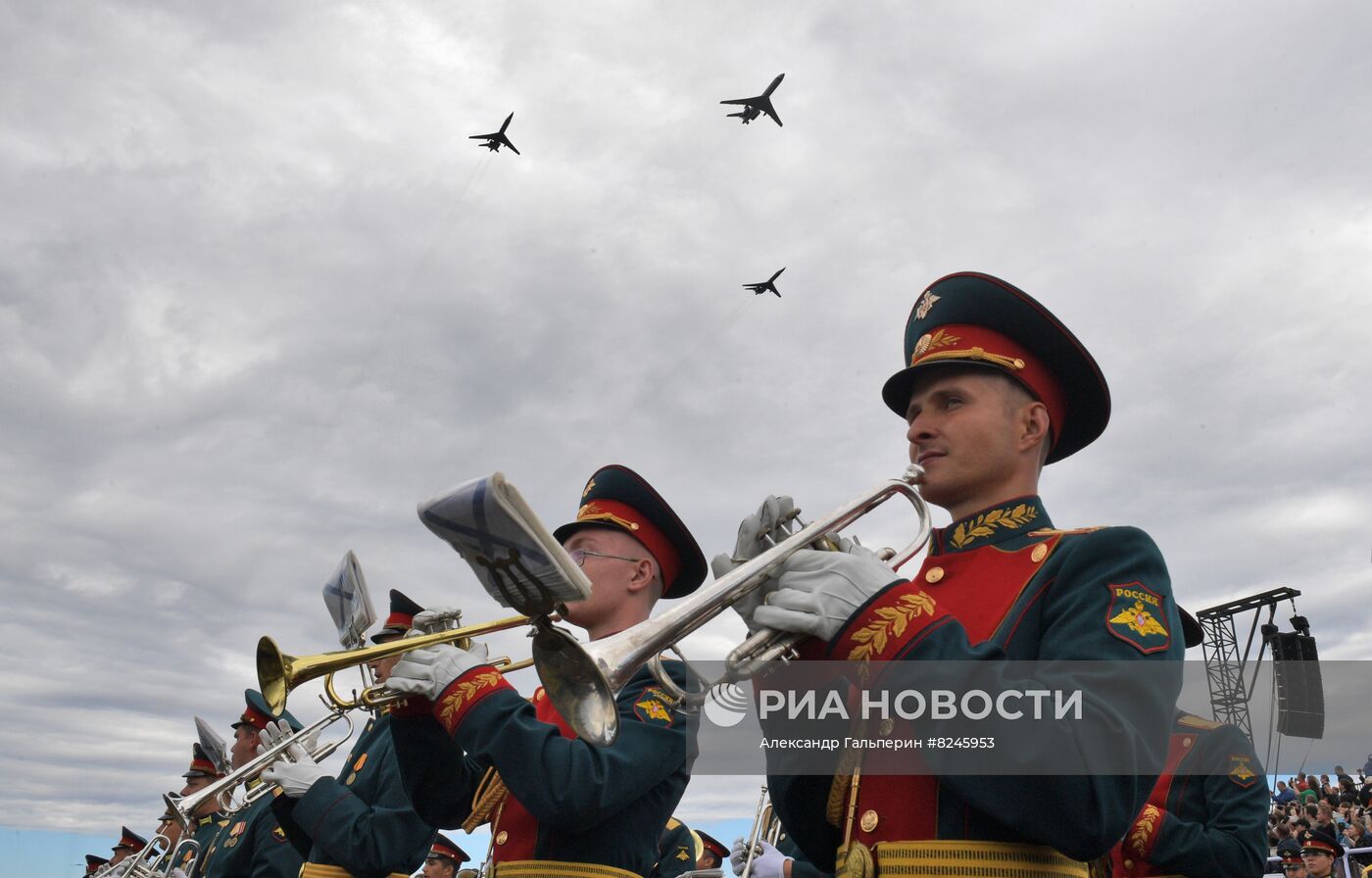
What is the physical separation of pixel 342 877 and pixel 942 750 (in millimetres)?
5465

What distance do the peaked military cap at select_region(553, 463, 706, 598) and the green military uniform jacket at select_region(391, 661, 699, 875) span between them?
104cm

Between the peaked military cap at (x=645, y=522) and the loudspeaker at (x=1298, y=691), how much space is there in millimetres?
→ 27181

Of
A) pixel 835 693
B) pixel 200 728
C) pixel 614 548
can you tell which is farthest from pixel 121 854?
pixel 835 693

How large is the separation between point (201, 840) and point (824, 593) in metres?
11.7

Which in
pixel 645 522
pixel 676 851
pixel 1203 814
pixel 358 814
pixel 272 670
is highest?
pixel 645 522

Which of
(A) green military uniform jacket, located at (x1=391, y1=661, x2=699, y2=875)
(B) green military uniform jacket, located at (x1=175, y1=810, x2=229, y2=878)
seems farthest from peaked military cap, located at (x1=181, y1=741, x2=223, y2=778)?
(A) green military uniform jacket, located at (x1=391, y1=661, x2=699, y2=875)

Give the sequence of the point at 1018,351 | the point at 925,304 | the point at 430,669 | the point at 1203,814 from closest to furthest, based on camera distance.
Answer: the point at 1018,351 < the point at 925,304 < the point at 430,669 < the point at 1203,814

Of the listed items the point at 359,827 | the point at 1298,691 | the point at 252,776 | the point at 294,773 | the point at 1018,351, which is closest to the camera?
the point at 1018,351

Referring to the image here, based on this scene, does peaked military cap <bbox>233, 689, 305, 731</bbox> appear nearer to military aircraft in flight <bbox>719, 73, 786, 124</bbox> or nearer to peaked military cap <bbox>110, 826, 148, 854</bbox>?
peaked military cap <bbox>110, 826, 148, 854</bbox>

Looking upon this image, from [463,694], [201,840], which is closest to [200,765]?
[201,840]

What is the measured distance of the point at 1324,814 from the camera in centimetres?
1764

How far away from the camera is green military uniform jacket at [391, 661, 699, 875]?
4.84 m

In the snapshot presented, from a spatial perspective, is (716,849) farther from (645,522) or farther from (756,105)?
(756,105)

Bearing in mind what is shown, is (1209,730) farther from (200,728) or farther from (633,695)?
(200,728)
